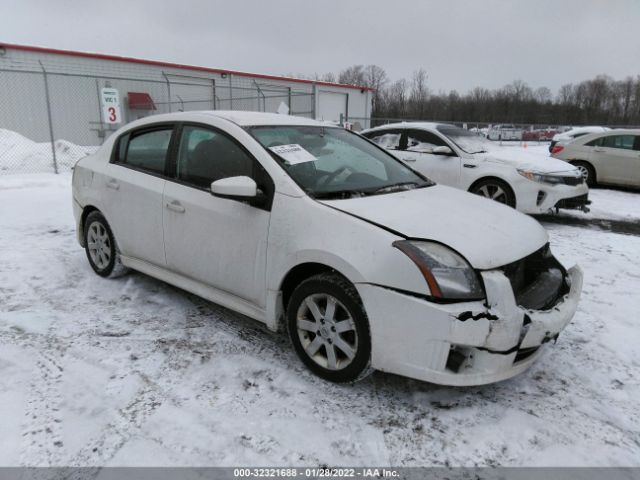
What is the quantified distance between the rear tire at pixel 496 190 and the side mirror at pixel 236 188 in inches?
203

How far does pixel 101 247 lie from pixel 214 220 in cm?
185

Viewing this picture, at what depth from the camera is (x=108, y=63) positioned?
19203 millimetres

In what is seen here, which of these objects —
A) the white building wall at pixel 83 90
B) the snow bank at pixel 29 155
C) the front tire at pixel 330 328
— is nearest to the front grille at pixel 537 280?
the front tire at pixel 330 328

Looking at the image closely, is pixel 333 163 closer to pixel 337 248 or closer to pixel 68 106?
pixel 337 248

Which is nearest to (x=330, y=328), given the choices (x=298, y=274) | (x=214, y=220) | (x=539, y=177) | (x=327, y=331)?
(x=327, y=331)

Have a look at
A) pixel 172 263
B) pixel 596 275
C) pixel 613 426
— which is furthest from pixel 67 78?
pixel 613 426

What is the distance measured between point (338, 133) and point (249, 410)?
2.37m

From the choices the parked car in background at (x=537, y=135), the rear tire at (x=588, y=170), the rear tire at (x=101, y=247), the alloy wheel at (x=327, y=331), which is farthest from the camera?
the parked car in background at (x=537, y=135)

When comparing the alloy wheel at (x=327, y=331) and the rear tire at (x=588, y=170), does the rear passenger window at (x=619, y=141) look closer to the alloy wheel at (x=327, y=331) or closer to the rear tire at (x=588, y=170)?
the rear tire at (x=588, y=170)

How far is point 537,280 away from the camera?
2.90 m

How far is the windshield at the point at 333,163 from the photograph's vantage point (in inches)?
122

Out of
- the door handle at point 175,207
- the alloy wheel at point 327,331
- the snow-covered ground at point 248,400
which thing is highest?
the door handle at point 175,207

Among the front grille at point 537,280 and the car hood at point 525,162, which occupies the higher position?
the car hood at point 525,162

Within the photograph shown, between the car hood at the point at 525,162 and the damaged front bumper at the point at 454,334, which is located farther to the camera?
the car hood at the point at 525,162
